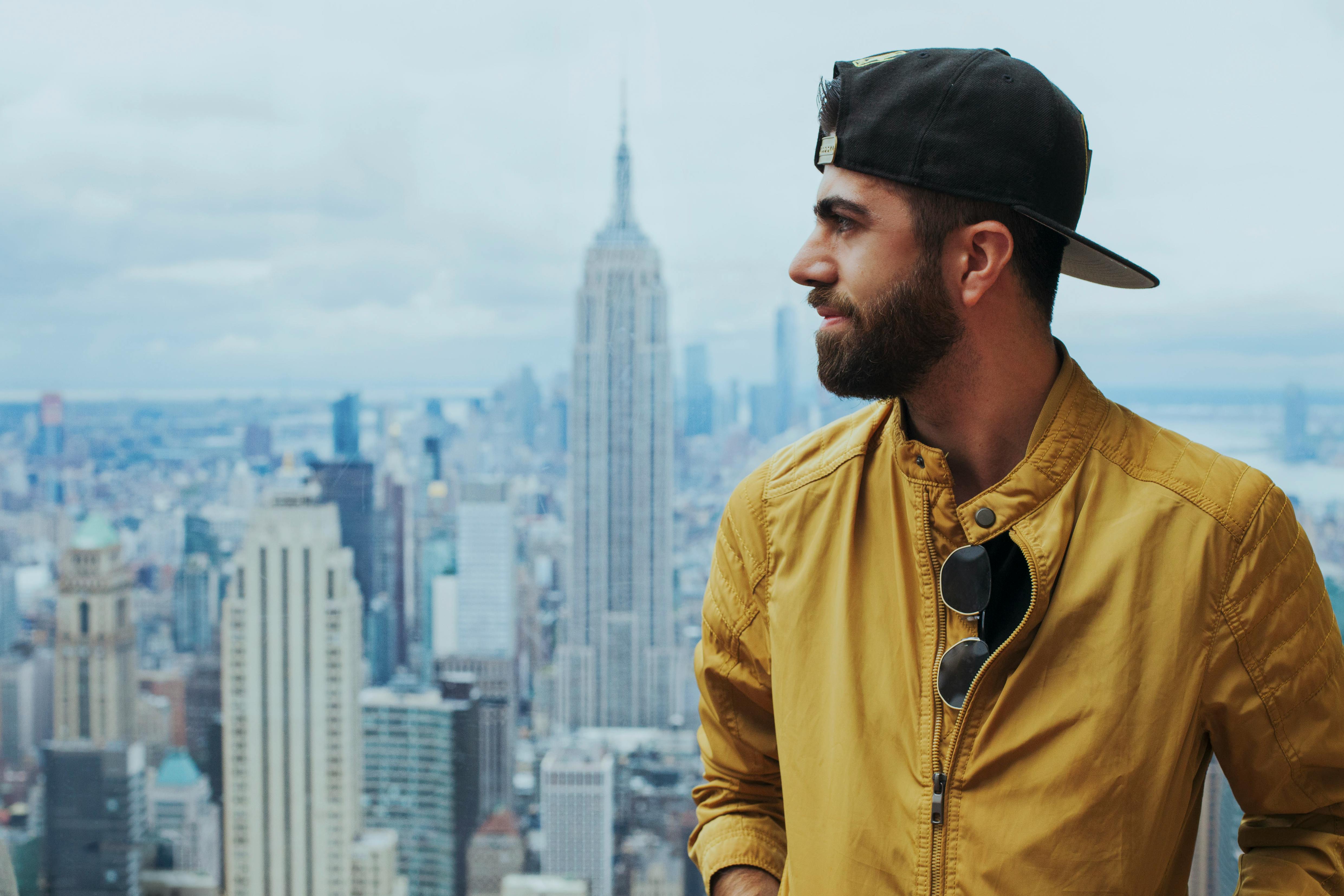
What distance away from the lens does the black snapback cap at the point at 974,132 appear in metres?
0.59

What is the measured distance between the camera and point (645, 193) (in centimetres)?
385

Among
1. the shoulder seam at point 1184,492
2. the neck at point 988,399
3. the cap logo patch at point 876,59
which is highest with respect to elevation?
the cap logo patch at point 876,59

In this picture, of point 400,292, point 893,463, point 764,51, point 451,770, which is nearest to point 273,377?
point 400,292

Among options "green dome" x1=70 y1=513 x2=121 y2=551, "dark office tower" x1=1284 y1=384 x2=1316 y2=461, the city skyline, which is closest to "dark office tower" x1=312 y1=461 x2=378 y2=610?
the city skyline

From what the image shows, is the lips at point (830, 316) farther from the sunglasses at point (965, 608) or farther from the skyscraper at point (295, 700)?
the skyscraper at point (295, 700)

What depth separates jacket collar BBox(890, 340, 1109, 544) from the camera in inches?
24.1

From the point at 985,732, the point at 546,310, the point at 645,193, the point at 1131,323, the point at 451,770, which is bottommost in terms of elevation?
the point at 451,770

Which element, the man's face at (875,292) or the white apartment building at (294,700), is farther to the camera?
the white apartment building at (294,700)

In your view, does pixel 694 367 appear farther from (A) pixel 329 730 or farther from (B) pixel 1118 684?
(B) pixel 1118 684

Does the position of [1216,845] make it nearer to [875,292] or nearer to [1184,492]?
[1184,492]

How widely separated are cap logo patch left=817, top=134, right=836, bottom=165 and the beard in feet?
0.28

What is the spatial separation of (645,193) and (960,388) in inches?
132

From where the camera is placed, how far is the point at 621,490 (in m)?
4.53

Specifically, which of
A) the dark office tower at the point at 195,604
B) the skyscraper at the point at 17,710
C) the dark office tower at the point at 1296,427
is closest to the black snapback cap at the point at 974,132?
the dark office tower at the point at 1296,427
